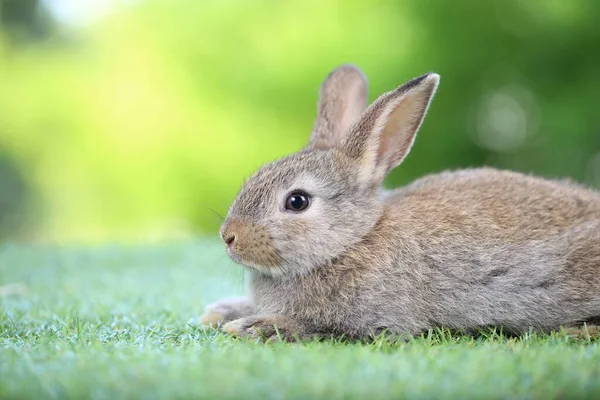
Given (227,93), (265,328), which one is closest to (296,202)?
(265,328)

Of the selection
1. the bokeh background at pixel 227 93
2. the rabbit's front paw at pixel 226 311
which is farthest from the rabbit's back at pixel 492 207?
the bokeh background at pixel 227 93

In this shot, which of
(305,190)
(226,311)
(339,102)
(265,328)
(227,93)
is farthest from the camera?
(227,93)

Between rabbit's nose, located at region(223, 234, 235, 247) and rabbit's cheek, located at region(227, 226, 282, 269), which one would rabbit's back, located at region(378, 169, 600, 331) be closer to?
rabbit's cheek, located at region(227, 226, 282, 269)

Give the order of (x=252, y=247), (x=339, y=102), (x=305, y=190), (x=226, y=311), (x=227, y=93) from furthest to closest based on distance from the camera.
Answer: (x=227, y=93)
(x=339, y=102)
(x=226, y=311)
(x=305, y=190)
(x=252, y=247)

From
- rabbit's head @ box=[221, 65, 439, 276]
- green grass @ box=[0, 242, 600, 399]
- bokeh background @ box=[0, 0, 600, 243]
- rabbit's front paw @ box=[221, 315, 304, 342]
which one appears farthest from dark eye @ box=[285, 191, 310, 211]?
bokeh background @ box=[0, 0, 600, 243]

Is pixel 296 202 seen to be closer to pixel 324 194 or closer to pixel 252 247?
pixel 324 194

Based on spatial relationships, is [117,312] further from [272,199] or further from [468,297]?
[468,297]

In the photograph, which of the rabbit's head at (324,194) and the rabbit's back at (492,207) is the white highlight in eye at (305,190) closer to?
the rabbit's head at (324,194)
